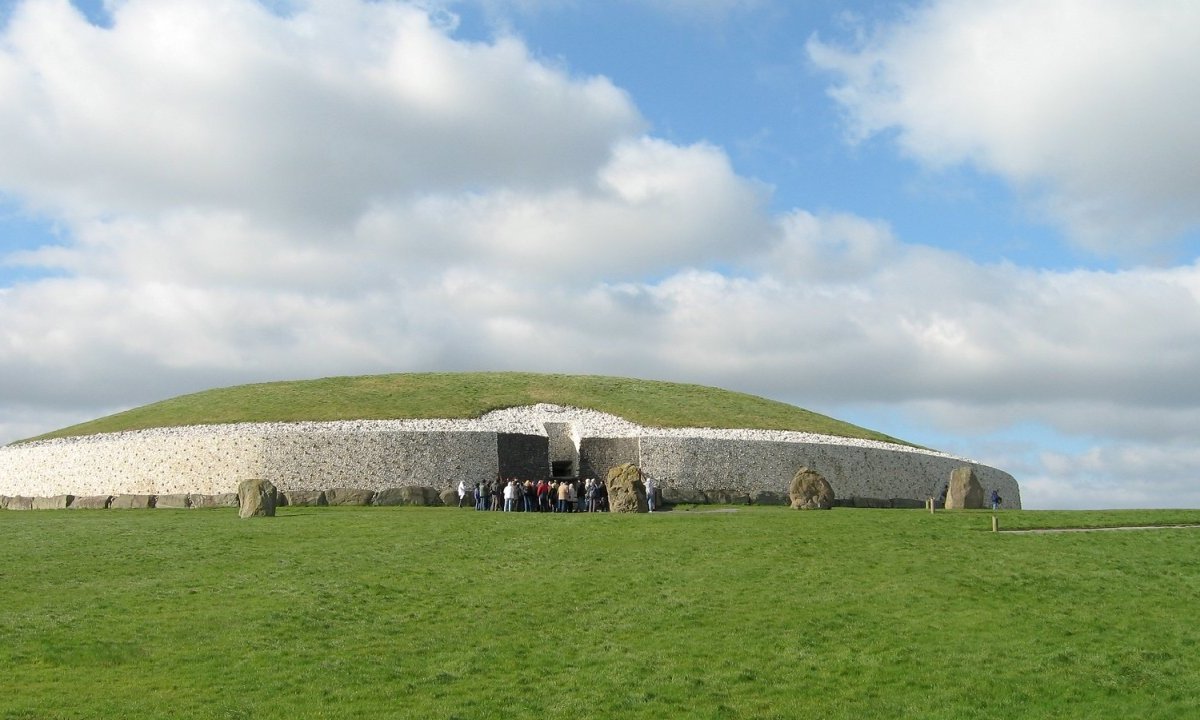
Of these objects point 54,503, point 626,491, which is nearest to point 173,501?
point 54,503

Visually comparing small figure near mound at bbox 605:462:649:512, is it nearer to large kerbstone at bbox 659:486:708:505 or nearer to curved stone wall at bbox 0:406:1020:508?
large kerbstone at bbox 659:486:708:505

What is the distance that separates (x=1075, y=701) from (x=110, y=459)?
35532 mm

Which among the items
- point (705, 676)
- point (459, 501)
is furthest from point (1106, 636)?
point (459, 501)

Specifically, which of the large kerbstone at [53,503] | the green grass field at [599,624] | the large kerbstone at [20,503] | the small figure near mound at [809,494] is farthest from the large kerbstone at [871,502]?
the large kerbstone at [20,503]

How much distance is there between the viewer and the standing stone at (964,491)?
125 feet

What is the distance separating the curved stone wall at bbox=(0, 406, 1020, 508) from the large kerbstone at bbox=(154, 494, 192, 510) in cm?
107

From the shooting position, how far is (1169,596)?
A: 69.4 feet

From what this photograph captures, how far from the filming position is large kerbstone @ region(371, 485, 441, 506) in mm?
38469

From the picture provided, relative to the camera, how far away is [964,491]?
38000 millimetres

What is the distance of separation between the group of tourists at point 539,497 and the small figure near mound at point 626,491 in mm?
958

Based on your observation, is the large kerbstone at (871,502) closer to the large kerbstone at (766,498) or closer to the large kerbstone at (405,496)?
the large kerbstone at (766,498)

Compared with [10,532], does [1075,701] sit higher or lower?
lower

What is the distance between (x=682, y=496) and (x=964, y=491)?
9780 mm

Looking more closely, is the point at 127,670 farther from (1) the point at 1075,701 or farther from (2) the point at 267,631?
(1) the point at 1075,701
